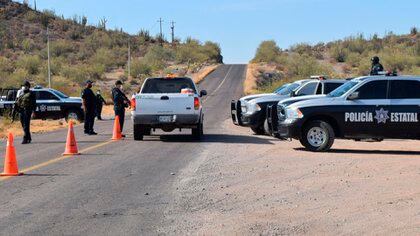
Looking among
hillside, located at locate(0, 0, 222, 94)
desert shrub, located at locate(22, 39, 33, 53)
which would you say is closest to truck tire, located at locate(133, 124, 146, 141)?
hillside, located at locate(0, 0, 222, 94)

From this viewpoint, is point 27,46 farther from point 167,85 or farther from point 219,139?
point 219,139

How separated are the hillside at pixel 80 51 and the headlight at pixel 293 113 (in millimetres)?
53827

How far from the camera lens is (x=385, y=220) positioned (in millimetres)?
8297

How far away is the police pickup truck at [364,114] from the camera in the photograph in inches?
656

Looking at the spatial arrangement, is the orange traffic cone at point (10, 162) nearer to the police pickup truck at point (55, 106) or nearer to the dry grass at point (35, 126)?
the dry grass at point (35, 126)

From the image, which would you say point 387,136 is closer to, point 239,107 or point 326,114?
point 326,114

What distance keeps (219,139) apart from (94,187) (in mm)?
10077

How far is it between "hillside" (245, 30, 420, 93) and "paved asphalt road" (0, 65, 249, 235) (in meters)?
39.1

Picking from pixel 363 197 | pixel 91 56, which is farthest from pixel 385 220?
pixel 91 56

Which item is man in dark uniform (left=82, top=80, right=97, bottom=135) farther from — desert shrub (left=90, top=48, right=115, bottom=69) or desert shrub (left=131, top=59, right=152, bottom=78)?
desert shrub (left=90, top=48, right=115, bottom=69)

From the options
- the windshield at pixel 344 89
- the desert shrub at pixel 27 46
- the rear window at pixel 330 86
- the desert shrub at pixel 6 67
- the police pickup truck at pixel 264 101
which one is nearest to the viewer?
the windshield at pixel 344 89

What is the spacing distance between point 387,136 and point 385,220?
28.8ft

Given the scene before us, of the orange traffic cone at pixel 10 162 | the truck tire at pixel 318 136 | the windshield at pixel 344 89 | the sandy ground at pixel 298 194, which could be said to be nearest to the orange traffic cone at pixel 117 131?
the sandy ground at pixel 298 194

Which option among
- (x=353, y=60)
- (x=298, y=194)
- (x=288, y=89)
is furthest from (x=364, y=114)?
(x=353, y=60)
